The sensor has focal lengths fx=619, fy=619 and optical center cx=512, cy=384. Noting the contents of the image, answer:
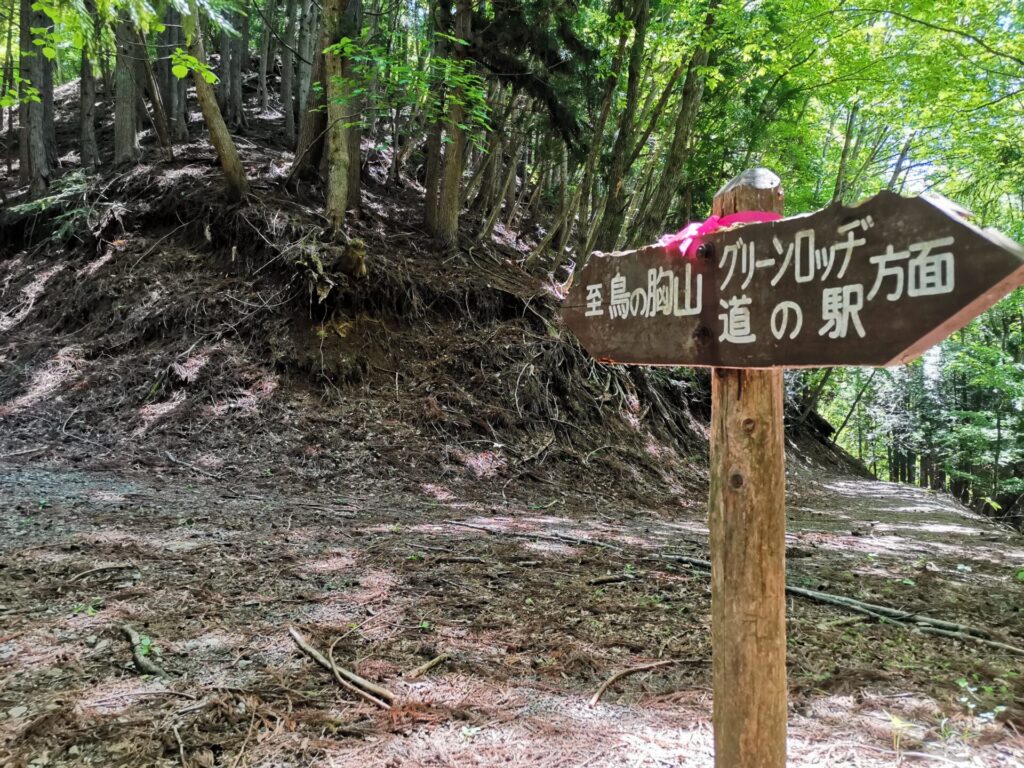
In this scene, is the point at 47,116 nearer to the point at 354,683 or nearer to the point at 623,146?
the point at 623,146

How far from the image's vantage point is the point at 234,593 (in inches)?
136

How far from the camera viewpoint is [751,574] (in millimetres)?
1811

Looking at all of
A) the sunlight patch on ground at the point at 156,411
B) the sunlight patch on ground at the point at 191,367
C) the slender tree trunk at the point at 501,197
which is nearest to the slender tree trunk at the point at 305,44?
the slender tree trunk at the point at 501,197

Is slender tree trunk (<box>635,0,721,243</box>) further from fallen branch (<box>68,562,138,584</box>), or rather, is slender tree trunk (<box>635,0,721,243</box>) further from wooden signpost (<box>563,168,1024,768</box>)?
fallen branch (<box>68,562,138,584</box>)

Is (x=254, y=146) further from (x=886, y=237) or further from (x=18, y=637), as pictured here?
(x=886, y=237)

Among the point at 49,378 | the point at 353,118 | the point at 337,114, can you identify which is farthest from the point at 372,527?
the point at 353,118

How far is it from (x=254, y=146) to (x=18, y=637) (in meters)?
12.2

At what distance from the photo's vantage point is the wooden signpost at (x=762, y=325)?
139 centimetres

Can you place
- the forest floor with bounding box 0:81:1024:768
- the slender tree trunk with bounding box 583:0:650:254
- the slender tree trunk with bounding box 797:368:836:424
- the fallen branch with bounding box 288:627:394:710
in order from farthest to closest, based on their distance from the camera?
the slender tree trunk with bounding box 797:368:836:424 < the slender tree trunk with bounding box 583:0:650:254 < the fallen branch with bounding box 288:627:394:710 < the forest floor with bounding box 0:81:1024:768

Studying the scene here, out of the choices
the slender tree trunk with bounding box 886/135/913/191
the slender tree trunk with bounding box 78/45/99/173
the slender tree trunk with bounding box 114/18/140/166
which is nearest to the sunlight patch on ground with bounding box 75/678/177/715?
the slender tree trunk with bounding box 114/18/140/166

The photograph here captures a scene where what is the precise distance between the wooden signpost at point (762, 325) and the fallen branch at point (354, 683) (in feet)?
4.21

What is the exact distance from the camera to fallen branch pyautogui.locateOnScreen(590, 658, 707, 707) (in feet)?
8.55

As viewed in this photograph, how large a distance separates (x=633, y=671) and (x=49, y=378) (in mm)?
8510

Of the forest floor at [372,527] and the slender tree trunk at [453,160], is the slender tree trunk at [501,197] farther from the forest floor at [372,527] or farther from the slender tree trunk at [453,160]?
the slender tree trunk at [453,160]
